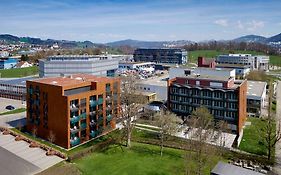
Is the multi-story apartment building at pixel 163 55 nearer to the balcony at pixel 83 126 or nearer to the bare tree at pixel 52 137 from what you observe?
the balcony at pixel 83 126

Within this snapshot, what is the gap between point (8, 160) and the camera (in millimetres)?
32062

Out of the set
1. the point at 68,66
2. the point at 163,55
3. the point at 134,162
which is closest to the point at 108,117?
the point at 134,162

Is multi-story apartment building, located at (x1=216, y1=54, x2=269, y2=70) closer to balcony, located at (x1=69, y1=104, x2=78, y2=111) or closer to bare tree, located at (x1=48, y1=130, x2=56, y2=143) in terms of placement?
balcony, located at (x1=69, y1=104, x2=78, y2=111)

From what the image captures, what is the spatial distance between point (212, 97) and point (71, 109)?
20060mm

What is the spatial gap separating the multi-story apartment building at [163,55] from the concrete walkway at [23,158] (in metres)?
103

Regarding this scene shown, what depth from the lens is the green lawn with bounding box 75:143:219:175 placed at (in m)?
29.8

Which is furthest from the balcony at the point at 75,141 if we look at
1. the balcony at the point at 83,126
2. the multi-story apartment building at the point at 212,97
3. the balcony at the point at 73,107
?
the multi-story apartment building at the point at 212,97

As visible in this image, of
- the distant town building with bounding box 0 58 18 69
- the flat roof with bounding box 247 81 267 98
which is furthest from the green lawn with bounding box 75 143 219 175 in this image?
the distant town building with bounding box 0 58 18 69

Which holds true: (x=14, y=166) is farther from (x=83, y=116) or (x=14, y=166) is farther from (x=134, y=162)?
(x=134, y=162)

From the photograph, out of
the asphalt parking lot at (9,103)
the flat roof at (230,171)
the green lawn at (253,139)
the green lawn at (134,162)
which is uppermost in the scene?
the asphalt parking lot at (9,103)

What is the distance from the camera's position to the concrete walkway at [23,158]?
1185 inches

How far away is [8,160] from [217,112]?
27719mm

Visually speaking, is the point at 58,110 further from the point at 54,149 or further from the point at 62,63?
the point at 62,63

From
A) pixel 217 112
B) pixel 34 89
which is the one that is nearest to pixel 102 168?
pixel 34 89
